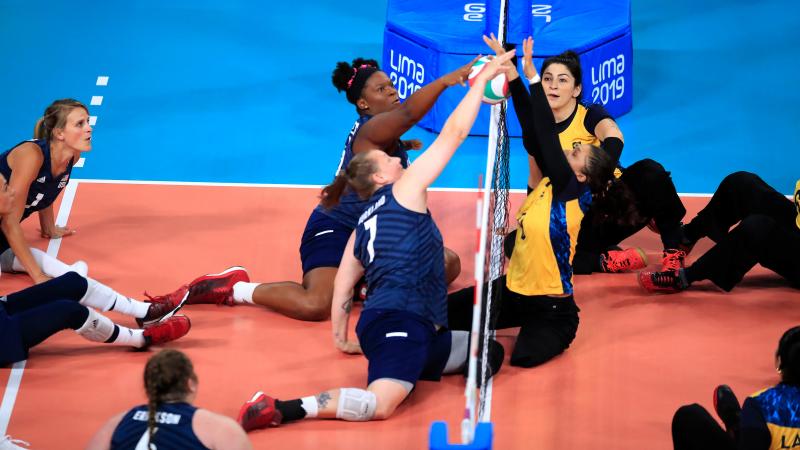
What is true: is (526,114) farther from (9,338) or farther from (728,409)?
(9,338)

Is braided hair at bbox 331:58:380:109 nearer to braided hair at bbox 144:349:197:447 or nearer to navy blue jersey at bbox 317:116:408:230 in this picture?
navy blue jersey at bbox 317:116:408:230

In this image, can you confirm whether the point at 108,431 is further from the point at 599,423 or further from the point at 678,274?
the point at 678,274

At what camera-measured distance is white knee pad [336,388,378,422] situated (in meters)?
7.16

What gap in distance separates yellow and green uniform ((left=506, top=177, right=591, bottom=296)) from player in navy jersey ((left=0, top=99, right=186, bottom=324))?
2238 millimetres

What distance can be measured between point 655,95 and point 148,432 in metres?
7.23

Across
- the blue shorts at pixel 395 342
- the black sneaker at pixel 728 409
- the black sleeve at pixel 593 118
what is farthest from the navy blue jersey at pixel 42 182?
the black sneaker at pixel 728 409

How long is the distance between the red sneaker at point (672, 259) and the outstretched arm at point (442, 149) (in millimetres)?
2306

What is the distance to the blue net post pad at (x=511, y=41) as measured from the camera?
10.9m

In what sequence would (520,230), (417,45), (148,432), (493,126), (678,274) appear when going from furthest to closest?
(417,45) → (678,274) → (520,230) → (493,126) → (148,432)

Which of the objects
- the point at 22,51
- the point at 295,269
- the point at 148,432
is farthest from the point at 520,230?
the point at 22,51

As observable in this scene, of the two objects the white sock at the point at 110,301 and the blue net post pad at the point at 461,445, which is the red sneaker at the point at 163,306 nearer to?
the white sock at the point at 110,301

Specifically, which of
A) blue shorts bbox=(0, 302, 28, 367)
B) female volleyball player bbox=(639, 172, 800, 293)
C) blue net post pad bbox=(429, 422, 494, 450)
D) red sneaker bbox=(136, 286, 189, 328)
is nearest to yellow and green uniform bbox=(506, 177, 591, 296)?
female volleyball player bbox=(639, 172, 800, 293)

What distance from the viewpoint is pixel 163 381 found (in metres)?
5.72

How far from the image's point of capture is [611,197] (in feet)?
27.1
